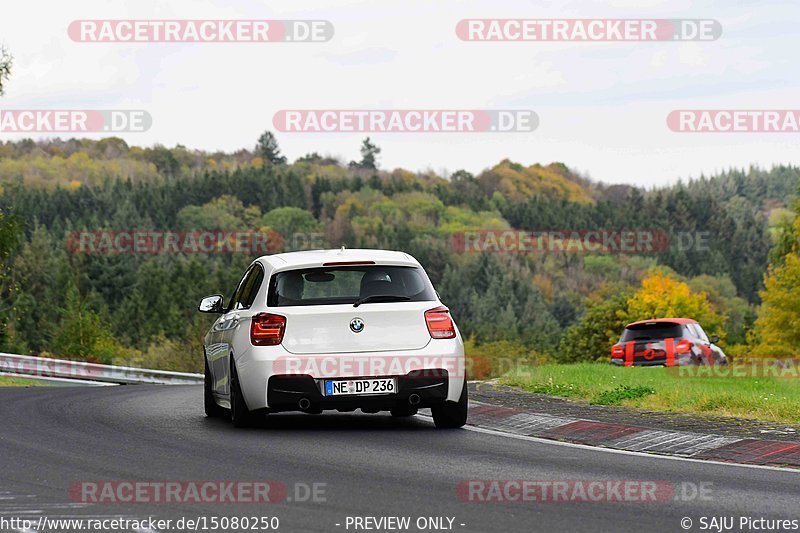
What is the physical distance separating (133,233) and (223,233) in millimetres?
12992

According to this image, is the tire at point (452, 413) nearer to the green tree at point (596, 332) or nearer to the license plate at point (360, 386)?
the license plate at point (360, 386)

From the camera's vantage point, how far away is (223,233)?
193 metres

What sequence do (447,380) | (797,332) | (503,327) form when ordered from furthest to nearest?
(503,327) → (797,332) → (447,380)

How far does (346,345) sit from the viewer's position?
1283 cm

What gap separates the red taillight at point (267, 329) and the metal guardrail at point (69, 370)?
22.2 metres

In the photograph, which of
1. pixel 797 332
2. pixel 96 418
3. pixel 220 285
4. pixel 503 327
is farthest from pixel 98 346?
pixel 96 418

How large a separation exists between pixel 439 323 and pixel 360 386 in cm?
103

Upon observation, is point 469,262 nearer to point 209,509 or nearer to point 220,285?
point 220,285

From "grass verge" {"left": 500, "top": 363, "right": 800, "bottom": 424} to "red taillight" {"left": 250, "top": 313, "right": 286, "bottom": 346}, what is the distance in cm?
454

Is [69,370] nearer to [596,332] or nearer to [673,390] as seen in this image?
[673,390]

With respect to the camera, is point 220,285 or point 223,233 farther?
point 223,233
